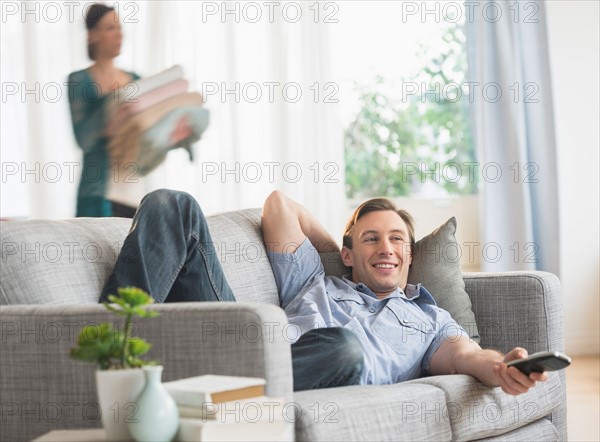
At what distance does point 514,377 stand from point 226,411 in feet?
2.91

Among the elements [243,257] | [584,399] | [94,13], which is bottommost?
[584,399]

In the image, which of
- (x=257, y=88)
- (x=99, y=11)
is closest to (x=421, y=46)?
(x=257, y=88)

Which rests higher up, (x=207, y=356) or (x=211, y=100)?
(x=211, y=100)

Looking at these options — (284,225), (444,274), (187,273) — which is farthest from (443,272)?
(187,273)

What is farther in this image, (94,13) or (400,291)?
(94,13)

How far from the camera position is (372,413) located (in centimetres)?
201

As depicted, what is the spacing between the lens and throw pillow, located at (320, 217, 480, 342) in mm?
2727

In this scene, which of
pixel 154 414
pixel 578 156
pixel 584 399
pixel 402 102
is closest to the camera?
pixel 154 414

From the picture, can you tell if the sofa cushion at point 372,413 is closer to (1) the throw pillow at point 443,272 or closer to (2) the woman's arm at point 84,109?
(1) the throw pillow at point 443,272

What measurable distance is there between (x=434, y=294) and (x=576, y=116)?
8.81ft

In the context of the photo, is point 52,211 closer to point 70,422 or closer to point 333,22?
point 333,22

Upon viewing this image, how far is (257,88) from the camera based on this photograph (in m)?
4.83

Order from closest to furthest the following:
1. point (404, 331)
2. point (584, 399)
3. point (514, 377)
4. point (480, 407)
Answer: point (514, 377) < point (480, 407) < point (404, 331) < point (584, 399)

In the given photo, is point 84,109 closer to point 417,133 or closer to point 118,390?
point 417,133
